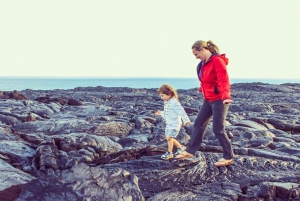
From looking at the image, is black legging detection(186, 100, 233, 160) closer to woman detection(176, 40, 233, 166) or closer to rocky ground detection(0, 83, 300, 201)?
woman detection(176, 40, 233, 166)

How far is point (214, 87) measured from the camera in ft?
24.0

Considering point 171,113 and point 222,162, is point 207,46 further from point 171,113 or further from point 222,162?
point 222,162

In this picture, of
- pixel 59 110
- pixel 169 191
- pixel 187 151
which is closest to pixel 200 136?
pixel 187 151

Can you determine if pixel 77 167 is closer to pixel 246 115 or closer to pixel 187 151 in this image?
pixel 187 151

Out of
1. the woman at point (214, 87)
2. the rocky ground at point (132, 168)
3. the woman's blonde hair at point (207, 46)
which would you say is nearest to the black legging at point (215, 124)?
the woman at point (214, 87)

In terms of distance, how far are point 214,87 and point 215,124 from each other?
810mm

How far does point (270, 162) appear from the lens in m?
8.32

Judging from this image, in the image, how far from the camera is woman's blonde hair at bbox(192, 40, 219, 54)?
7203mm

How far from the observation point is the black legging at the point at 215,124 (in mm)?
7348

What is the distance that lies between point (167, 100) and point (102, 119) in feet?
22.4

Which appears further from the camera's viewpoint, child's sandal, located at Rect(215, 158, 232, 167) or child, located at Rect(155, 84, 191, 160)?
child, located at Rect(155, 84, 191, 160)

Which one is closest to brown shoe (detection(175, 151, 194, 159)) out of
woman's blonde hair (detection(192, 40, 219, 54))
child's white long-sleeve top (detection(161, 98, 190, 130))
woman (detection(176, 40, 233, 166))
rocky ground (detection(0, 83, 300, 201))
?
woman (detection(176, 40, 233, 166))

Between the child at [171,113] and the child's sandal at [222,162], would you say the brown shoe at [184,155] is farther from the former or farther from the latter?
the child's sandal at [222,162]

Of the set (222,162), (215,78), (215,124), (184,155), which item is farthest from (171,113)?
(222,162)
